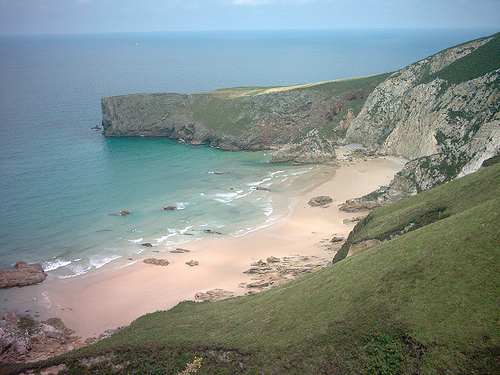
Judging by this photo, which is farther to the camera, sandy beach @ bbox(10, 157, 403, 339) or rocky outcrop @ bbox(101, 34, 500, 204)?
rocky outcrop @ bbox(101, 34, 500, 204)

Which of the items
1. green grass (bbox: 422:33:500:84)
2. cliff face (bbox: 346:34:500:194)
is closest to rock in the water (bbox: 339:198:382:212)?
cliff face (bbox: 346:34:500:194)

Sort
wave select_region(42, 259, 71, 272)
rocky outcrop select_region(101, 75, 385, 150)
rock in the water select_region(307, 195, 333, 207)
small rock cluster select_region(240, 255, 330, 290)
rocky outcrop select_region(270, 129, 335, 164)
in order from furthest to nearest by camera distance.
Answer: rocky outcrop select_region(101, 75, 385, 150) → rocky outcrop select_region(270, 129, 335, 164) → rock in the water select_region(307, 195, 333, 207) → wave select_region(42, 259, 71, 272) → small rock cluster select_region(240, 255, 330, 290)

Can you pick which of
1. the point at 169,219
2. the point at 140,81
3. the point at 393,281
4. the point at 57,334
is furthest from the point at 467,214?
the point at 140,81

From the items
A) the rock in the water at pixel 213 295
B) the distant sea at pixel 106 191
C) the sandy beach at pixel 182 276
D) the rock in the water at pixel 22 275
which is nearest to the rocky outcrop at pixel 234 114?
the distant sea at pixel 106 191

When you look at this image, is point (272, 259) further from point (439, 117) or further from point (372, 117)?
point (372, 117)

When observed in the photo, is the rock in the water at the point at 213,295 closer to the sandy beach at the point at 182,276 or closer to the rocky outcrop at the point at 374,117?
the sandy beach at the point at 182,276

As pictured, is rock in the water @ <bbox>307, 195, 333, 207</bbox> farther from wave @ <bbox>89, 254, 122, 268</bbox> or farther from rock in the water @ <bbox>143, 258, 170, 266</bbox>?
wave @ <bbox>89, 254, 122, 268</bbox>
